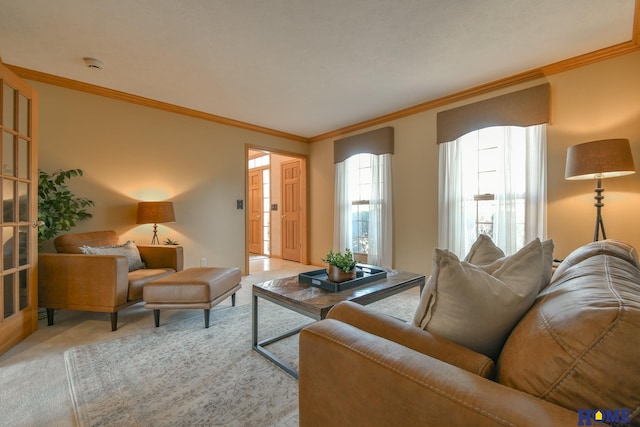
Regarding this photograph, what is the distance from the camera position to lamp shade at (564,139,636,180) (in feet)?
6.92

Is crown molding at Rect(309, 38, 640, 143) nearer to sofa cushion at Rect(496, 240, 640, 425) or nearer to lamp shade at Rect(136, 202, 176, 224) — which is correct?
sofa cushion at Rect(496, 240, 640, 425)

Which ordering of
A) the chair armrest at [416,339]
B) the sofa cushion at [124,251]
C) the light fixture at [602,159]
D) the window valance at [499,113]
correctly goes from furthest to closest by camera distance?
the window valance at [499,113] < the sofa cushion at [124,251] < the light fixture at [602,159] < the chair armrest at [416,339]

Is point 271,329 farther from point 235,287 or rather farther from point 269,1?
point 269,1

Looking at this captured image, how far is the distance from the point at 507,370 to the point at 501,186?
291 cm

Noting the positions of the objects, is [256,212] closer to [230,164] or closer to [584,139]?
[230,164]

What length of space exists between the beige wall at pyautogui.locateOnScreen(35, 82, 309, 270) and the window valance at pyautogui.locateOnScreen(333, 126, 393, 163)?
1.24 meters

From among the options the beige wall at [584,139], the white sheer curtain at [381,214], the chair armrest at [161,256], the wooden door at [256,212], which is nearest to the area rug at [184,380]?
the chair armrest at [161,256]

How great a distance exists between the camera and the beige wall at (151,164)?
3049 millimetres

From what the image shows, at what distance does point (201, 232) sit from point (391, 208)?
9.00 ft

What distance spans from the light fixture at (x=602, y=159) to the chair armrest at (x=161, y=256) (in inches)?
149

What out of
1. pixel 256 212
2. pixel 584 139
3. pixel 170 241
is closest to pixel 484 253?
pixel 584 139

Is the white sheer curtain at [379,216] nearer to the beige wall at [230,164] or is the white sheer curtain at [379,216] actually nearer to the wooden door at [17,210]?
the beige wall at [230,164]

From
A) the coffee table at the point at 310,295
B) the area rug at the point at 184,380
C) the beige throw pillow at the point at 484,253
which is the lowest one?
the area rug at the point at 184,380

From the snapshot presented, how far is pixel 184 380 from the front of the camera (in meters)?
1.69
